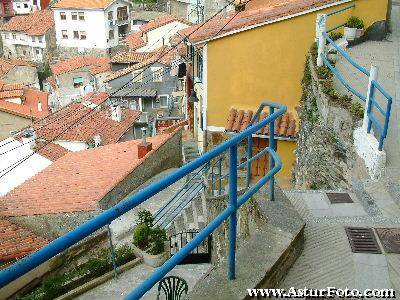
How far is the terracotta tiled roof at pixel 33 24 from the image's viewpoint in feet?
193

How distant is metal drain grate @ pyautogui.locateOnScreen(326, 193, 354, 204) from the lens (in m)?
5.43

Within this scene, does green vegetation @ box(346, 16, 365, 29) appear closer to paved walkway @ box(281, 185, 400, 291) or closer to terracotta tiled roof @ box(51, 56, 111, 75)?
paved walkway @ box(281, 185, 400, 291)

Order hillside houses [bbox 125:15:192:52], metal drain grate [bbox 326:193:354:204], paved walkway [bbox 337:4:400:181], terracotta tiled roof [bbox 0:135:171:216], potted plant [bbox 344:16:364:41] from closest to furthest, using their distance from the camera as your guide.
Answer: metal drain grate [bbox 326:193:354:204] < paved walkway [bbox 337:4:400:181] < potted plant [bbox 344:16:364:41] < terracotta tiled roof [bbox 0:135:171:216] < hillside houses [bbox 125:15:192:52]

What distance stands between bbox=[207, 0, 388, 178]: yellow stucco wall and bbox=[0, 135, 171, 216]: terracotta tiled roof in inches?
157

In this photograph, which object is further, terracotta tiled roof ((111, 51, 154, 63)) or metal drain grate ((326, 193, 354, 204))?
terracotta tiled roof ((111, 51, 154, 63))

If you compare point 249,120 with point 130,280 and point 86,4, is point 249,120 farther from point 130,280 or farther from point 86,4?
point 86,4

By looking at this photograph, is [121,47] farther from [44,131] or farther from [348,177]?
[348,177]

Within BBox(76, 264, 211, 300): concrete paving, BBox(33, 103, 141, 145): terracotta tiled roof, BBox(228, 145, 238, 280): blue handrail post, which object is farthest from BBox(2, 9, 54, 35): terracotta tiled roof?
BBox(228, 145, 238, 280): blue handrail post

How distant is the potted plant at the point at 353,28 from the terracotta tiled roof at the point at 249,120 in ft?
8.00

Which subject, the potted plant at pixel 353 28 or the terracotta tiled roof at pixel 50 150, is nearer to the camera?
the potted plant at pixel 353 28

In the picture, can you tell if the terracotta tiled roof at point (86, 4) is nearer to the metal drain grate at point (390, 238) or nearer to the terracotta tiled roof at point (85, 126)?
the terracotta tiled roof at point (85, 126)

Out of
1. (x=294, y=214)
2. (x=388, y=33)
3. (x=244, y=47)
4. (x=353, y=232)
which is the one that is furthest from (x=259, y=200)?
(x=388, y=33)

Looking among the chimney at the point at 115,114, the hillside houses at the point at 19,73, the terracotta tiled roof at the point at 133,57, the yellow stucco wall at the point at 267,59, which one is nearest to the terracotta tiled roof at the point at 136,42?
the terracotta tiled roof at the point at 133,57

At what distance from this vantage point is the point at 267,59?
11930 mm
